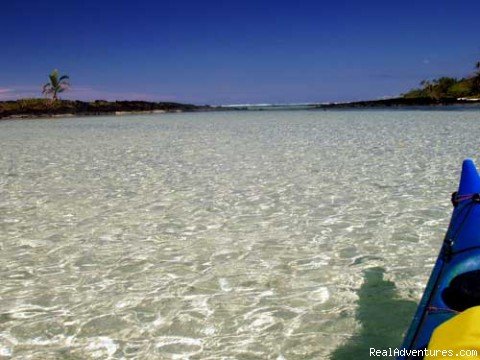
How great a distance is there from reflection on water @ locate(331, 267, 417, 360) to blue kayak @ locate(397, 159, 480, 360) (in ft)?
2.71

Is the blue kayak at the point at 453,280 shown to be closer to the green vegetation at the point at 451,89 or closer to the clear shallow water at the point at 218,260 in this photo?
the clear shallow water at the point at 218,260

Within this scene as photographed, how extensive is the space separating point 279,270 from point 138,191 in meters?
4.93

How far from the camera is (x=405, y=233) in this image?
5.75m

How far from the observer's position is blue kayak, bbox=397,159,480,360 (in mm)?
2301

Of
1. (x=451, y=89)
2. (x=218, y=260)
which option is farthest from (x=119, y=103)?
(x=218, y=260)

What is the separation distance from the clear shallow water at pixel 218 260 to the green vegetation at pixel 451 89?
60.4m

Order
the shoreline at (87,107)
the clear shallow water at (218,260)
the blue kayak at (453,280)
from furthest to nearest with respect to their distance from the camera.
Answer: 1. the shoreline at (87,107)
2. the clear shallow water at (218,260)
3. the blue kayak at (453,280)

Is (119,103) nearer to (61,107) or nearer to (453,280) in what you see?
(61,107)

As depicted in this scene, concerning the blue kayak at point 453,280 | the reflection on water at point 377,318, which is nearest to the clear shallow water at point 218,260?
the reflection on water at point 377,318

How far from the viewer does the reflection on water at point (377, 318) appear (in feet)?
10.6

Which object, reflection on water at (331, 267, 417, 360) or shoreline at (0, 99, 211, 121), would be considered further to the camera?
shoreline at (0, 99, 211, 121)

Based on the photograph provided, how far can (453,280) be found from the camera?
2.58 m

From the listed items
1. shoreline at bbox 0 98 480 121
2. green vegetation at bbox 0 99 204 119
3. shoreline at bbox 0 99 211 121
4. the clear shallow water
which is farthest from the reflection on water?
green vegetation at bbox 0 99 204 119

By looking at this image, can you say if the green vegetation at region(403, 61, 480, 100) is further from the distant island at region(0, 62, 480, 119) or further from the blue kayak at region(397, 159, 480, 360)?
the blue kayak at region(397, 159, 480, 360)
